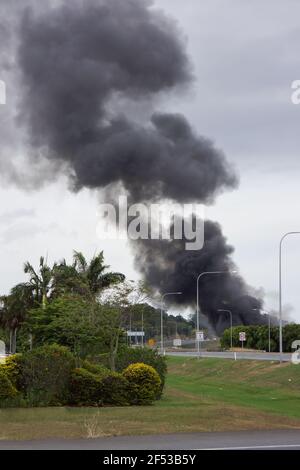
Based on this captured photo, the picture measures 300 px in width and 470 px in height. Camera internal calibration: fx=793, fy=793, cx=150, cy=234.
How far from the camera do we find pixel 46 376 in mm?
26484

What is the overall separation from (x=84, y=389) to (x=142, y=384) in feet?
7.47

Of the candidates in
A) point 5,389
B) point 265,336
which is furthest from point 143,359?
point 265,336

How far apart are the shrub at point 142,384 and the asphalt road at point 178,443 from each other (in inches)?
343

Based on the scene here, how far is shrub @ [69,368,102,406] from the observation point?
26438 mm

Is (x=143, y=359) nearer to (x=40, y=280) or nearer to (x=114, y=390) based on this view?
(x=114, y=390)

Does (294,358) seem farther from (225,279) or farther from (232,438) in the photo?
(225,279)

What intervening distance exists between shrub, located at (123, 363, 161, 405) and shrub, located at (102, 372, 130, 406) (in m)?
0.36

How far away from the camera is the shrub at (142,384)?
2744 centimetres

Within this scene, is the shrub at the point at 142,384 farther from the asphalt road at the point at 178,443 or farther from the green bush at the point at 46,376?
the asphalt road at the point at 178,443

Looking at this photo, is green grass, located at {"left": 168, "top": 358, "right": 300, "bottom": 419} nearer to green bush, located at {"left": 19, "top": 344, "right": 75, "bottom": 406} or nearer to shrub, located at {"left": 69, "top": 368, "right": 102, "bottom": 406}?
shrub, located at {"left": 69, "top": 368, "right": 102, "bottom": 406}

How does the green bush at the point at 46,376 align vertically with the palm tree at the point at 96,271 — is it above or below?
below

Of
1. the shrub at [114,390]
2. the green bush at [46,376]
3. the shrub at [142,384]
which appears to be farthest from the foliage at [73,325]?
the green bush at [46,376]

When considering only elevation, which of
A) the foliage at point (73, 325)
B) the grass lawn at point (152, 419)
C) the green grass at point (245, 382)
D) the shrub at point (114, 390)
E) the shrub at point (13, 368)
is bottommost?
the green grass at point (245, 382)

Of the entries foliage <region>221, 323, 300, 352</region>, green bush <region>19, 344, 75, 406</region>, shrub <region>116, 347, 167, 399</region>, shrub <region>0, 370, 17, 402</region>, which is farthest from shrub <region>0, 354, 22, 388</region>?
foliage <region>221, 323, 300, 352</region>
